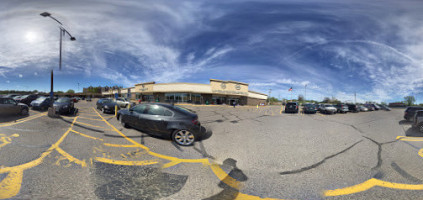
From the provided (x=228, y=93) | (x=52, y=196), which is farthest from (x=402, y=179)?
(x=228, y=93)

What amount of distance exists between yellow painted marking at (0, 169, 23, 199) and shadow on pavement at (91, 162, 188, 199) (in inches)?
36.8

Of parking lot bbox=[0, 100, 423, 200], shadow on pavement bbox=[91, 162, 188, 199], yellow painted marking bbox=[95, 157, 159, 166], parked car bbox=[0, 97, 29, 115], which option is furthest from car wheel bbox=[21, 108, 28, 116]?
shadow on pavement bbox=[91, 162, 188, 199]

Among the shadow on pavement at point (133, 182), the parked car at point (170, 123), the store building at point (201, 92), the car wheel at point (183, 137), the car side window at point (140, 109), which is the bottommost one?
the shadow on pavement at point (133, 182)

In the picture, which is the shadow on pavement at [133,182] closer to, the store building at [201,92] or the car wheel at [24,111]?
the car wheel at [24,111]

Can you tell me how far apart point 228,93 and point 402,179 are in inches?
1243

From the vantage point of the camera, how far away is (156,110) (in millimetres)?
4836

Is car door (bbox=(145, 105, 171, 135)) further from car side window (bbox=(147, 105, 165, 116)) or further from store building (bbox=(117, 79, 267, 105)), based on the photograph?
store building (bbox=(117, 79, 267, 105))

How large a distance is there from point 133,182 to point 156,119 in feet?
7.80

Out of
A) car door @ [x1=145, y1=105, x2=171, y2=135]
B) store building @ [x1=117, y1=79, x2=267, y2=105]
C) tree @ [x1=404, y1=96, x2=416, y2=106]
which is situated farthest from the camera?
tree @ [x1=404, y1=96, x2=416, y2=106]

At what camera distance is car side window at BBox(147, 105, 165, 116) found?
4709 millimetres

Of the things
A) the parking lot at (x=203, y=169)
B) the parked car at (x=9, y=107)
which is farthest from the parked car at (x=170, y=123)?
the parked car at (x=9, y=107)

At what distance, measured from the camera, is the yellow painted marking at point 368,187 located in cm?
228

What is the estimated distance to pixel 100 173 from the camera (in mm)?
2609

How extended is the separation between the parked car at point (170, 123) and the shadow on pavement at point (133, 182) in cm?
148
